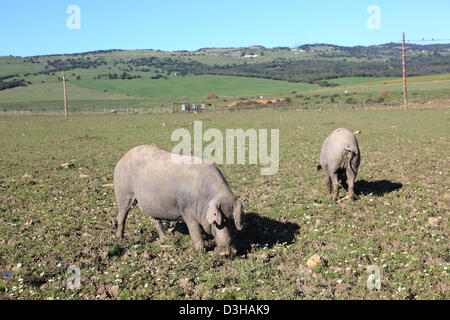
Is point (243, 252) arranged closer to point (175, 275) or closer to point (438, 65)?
point (175, 275)

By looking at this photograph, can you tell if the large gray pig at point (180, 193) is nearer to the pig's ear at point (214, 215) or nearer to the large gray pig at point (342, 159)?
the pig's ear at point (214, 215)

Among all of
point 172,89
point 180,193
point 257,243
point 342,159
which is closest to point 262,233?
point 257,243

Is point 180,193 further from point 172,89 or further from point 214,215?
point 172,89

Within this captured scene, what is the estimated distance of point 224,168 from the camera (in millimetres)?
17953

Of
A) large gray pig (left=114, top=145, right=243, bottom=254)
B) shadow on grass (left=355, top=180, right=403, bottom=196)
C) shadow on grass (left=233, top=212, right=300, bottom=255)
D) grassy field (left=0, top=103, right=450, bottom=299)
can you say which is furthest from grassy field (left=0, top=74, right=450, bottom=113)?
large gray pig (left=114, top=145, right=243, bottom=254)

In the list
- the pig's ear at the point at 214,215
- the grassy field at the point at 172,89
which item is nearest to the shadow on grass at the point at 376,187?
the pig's ear at the point at 214,215

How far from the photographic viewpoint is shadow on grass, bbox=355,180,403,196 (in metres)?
12.6

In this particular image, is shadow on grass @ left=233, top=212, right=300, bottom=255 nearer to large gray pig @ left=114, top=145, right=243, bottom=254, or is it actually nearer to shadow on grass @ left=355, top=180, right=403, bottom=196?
large gray pig @ left=114, top=145, right=243, bottom=254

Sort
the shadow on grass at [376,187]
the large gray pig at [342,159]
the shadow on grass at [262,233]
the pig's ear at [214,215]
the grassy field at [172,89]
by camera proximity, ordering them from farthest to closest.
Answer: the grassy field at [172,89] < the shadow on grass at [376,187] < the large gray pig at [342,159] < the shadow on grass at [262,233] < the pig's ear at [214,215]

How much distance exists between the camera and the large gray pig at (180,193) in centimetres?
782

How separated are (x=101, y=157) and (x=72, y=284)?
15130 mm

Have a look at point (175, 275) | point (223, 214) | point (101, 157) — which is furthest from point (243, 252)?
point (101, 157)

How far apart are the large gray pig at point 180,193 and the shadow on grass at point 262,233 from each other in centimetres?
95
